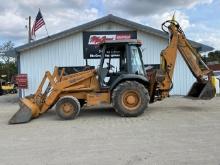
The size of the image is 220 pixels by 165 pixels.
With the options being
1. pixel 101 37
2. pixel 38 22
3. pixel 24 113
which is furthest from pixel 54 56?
pixel 24 113

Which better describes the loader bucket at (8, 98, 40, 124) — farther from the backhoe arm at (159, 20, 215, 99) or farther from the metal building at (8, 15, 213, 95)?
the metal building at (8, 15, 213, 95)

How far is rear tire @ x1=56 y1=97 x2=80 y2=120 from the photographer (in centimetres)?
1430

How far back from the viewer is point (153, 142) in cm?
957

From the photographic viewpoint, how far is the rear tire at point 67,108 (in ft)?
46.9

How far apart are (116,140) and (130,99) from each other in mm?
4654

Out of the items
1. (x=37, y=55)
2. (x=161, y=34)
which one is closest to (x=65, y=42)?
(x=37, y=55)

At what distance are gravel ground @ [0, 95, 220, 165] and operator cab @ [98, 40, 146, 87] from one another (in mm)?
1384

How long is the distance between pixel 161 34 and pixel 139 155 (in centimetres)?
1582

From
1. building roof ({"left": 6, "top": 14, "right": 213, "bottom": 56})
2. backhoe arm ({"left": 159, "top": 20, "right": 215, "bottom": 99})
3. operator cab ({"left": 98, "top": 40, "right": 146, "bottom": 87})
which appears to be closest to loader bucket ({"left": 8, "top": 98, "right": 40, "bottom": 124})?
operator cab ({"left": 98, "top": 40, "right": 146, "bottom": 87})

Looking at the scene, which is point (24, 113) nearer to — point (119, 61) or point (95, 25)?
point (119, 61)

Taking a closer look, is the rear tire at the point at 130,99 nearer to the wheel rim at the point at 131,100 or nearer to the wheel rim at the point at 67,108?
the wheel rim at the point at 131,100

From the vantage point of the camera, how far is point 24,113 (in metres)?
14.1

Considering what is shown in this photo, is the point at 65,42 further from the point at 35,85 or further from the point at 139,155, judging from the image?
the point at 139,155

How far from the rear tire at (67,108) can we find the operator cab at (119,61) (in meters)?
1.22
